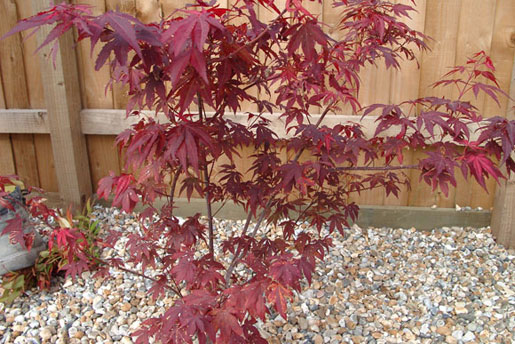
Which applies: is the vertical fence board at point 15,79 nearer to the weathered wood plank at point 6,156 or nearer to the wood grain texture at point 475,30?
the weathered wood plank at point 6,156

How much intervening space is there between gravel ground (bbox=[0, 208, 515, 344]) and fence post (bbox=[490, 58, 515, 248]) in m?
0.08

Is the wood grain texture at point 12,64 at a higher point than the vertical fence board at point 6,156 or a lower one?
higher

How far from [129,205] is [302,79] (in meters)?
0.75

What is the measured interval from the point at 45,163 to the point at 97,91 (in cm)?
71

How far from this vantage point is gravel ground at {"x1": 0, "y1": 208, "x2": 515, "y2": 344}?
6.33 ft

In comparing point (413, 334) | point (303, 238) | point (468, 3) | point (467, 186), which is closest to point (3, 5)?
point (303, 238)

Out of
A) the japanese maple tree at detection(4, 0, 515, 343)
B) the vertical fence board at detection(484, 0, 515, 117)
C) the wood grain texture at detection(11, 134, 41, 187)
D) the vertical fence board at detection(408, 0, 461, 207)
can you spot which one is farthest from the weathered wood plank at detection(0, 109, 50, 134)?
the vertical fence board at detection(484, 0, 515, 117)

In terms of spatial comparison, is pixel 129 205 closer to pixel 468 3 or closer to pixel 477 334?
pixel 477 334

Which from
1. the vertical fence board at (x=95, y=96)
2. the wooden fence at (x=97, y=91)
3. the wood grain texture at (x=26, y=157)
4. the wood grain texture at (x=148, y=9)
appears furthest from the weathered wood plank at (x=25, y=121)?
the wood grain texture at (x=148, y=9)

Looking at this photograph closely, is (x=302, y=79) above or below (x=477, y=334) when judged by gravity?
above

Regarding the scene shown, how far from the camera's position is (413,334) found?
192 cm

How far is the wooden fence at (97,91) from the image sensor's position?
256cm

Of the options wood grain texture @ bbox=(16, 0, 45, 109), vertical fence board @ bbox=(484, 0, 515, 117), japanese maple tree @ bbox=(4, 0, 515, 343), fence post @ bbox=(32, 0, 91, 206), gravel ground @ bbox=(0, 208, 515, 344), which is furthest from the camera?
wood grain texture @ bbox=(16, 0, 45, 109)

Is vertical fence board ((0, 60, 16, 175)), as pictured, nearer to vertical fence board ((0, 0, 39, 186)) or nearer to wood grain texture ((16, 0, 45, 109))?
vertical fence board ((0, 0, 39, 186))
